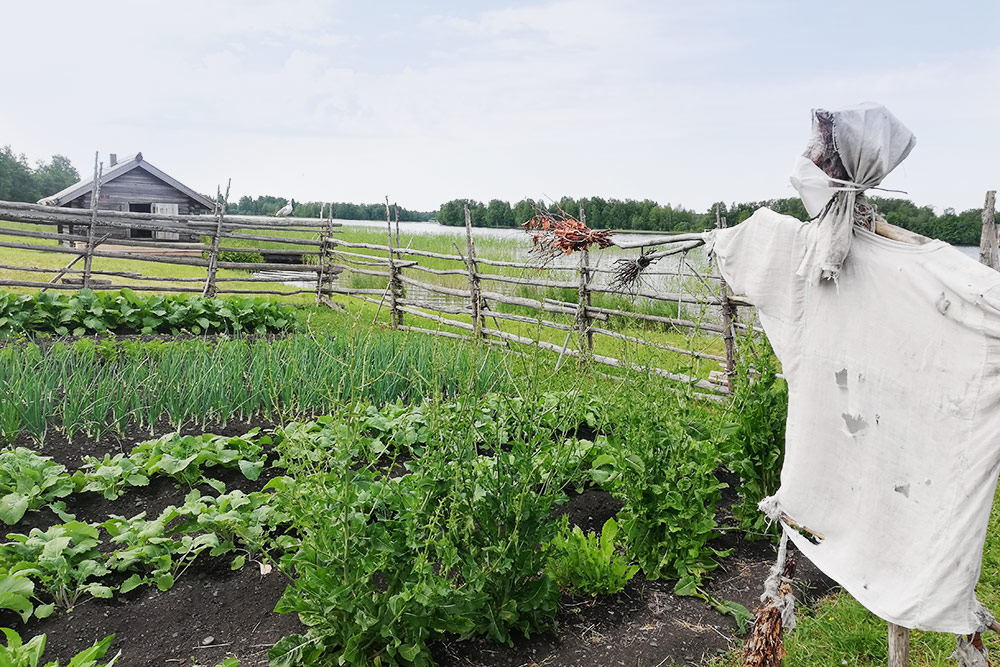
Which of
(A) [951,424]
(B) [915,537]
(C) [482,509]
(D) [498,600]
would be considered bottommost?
(D) [498,600]

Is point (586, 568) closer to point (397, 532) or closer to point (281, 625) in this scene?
point (397, 532)

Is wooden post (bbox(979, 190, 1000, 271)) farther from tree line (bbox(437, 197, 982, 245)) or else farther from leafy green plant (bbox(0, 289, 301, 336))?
leafy green plant (bbox(0, 289, 301, 336))

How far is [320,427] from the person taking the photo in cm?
372

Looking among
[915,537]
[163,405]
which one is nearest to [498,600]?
[915,537]

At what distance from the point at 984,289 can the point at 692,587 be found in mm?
1712

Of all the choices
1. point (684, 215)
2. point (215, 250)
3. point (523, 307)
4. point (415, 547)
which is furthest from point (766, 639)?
point (215, 250)

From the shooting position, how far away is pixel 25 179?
39.1 meters

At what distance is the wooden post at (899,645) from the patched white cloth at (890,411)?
0.38 ft

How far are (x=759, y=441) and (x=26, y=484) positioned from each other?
11.1ft

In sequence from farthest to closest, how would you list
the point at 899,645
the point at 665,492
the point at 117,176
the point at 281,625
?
1. the point at 117,176
2. the point at 665,492
3. the point at 281,625
4. the point at 899,645

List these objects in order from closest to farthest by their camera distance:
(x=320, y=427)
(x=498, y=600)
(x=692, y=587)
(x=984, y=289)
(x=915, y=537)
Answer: (x=984, y=289)
(x=915, y=537)
(x=498, y=600)
(x=692, y=587)
(x=320, y=427)

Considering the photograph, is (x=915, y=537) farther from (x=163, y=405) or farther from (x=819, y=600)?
(x=163, y=405)

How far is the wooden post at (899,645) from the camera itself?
1853mm

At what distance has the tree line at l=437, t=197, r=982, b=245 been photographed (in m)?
2.50
